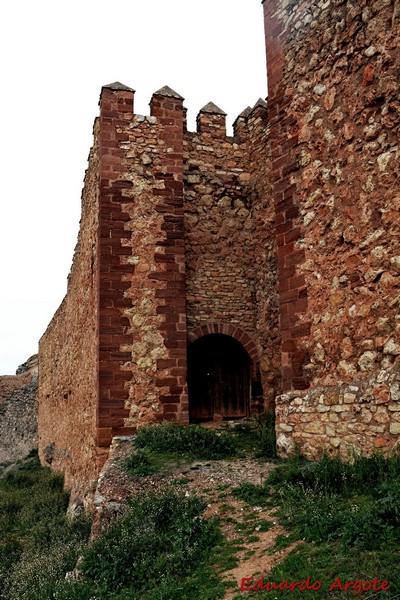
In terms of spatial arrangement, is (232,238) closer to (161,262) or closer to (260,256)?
(260,256)

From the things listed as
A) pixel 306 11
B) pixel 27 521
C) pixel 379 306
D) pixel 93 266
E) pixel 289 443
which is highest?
pixel 306 11

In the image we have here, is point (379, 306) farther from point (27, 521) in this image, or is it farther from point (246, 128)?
point (27, 521)

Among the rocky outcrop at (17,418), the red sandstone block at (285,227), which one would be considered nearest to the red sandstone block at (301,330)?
the red sandstone block at (285,227)

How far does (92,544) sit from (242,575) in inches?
82.2

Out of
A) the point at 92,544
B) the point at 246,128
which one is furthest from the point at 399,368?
the point at 246,128

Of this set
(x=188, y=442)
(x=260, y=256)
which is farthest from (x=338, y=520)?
(x=260, y=256)

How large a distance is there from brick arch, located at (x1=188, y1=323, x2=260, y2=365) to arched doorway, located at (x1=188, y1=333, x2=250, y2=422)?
0.16 meters

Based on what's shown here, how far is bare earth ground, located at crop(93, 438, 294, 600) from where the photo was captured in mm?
4402

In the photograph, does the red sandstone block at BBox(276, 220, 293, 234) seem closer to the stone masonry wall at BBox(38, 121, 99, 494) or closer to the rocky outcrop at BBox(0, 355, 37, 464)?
the stone masonry wall at BBox(38, 121, 99, 494)

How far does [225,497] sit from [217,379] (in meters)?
5.11

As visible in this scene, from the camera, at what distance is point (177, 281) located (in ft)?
33.4

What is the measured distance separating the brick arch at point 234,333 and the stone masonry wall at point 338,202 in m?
3.16

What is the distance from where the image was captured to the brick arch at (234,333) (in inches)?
410

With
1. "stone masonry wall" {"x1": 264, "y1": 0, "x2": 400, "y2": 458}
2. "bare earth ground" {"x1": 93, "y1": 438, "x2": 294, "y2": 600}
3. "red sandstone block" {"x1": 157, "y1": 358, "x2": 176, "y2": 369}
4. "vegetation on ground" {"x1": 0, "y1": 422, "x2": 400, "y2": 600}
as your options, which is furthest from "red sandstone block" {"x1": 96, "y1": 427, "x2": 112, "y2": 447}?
"stone masonry wall" {"x1": 264, "y1": 0, "x2": 400, "y2": 458}
